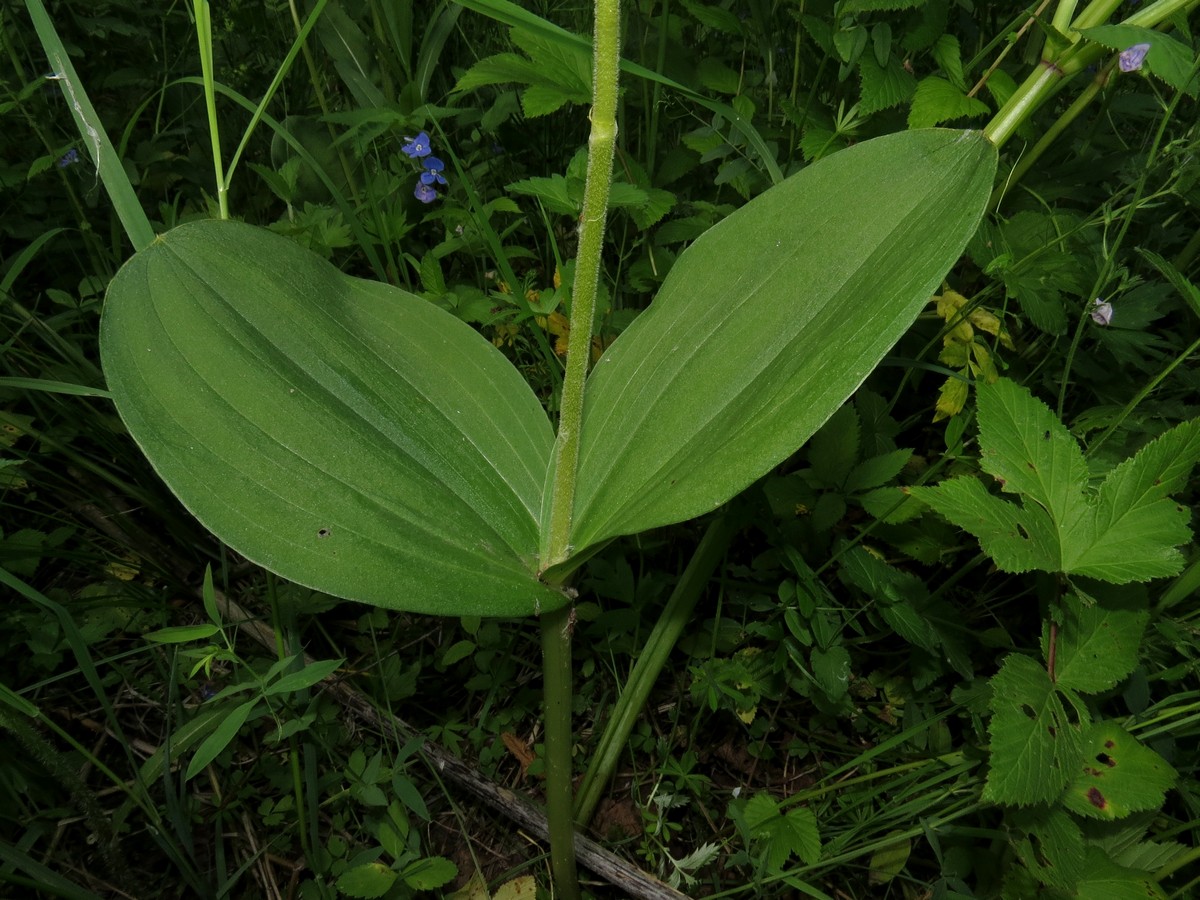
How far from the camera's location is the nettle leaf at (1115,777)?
1.25 metres

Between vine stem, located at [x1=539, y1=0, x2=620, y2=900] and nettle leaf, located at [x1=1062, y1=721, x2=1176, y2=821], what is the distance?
81 cm

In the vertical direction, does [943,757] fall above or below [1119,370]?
below

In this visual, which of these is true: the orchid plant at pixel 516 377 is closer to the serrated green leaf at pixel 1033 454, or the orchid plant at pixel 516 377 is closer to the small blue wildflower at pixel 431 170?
the serrated green leaf at pixel 1033 454

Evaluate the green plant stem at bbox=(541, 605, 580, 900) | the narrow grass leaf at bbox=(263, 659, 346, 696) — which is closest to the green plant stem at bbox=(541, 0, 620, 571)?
the green plant stem at bbox=(541, 605, 580, 900)

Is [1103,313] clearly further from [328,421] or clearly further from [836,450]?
[328,421]

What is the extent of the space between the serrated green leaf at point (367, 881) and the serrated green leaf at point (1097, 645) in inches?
46.5

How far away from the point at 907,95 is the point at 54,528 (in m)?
2.12

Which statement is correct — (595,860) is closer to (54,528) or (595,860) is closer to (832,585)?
(832,585)

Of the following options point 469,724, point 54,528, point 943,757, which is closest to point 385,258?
point 54,528

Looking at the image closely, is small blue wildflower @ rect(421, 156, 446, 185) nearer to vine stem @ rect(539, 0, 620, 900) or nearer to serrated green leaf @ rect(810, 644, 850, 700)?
vine stem @ rect(539, 0, 620, 900)

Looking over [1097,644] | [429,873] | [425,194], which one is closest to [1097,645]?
[1097,644]

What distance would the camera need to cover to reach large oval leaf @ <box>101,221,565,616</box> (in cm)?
112

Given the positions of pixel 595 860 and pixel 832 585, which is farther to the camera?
pixel 832 585

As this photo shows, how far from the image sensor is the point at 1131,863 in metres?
1.36
